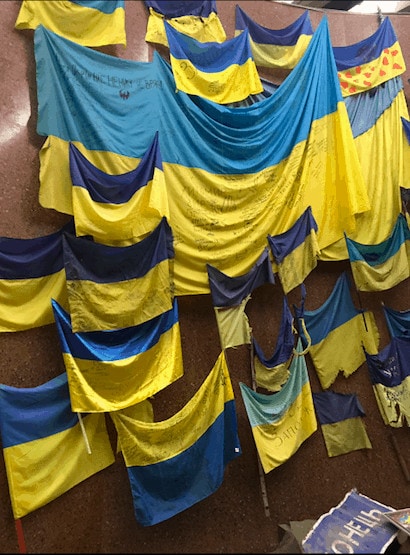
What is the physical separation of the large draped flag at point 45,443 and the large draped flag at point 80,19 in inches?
77.2

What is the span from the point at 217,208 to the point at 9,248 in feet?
4.19

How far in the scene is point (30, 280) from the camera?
2.65 m

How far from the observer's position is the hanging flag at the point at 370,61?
3.80 meters

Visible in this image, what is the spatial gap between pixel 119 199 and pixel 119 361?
895mm

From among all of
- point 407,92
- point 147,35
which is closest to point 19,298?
point 147,35

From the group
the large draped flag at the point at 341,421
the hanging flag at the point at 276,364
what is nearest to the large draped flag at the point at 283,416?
the hanging flag at the point at 276,364

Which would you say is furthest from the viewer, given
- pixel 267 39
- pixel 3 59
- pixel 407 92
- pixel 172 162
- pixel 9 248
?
pixel 407 92

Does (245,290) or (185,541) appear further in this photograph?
(245,290)

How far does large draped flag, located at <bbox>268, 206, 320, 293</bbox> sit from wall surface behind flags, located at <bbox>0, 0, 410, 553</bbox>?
9.4 inches

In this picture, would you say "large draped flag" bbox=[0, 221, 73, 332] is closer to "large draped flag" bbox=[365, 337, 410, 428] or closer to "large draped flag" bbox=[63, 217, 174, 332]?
"large draped flag" bbox=[63, 217, 174, 332]

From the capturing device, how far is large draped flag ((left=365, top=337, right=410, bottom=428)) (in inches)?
145

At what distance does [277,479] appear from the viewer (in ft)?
10.6

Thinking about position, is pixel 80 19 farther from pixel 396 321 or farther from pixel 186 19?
pixel 396 321

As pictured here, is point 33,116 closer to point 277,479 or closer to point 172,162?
point 172,162
